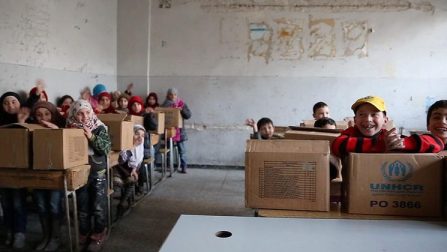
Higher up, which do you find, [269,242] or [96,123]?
[96,123]

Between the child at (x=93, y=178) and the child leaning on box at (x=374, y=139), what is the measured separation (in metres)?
1.70

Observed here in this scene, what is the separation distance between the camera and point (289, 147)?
1.55 m

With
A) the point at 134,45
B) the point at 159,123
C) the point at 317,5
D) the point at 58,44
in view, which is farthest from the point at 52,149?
the point at 317,5

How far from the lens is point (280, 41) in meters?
5.94

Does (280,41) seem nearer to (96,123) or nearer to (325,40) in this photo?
(325,40)

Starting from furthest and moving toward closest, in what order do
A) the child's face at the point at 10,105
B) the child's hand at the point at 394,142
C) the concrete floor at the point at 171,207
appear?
the child's face at the point at 10,105, the concrete floor at the point at 171,207, the child's hand at the point at 394,142

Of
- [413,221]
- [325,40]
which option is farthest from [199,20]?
[413,221]

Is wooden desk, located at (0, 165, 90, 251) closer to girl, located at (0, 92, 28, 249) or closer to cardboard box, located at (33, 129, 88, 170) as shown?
cardboard box, located at (33, 129, 88, 170)

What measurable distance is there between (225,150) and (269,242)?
5081 millimetres

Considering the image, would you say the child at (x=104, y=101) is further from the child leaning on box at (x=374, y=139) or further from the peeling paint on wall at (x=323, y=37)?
the child leaning on box at (x=374, y=139)

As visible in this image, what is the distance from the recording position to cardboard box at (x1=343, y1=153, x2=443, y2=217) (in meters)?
1.47

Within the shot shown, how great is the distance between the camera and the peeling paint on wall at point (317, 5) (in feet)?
18.7

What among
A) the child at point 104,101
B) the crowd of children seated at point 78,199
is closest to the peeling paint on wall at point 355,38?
the child at point 104,101

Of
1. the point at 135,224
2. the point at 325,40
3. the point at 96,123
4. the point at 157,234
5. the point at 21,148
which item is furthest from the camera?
the point at 325,40
